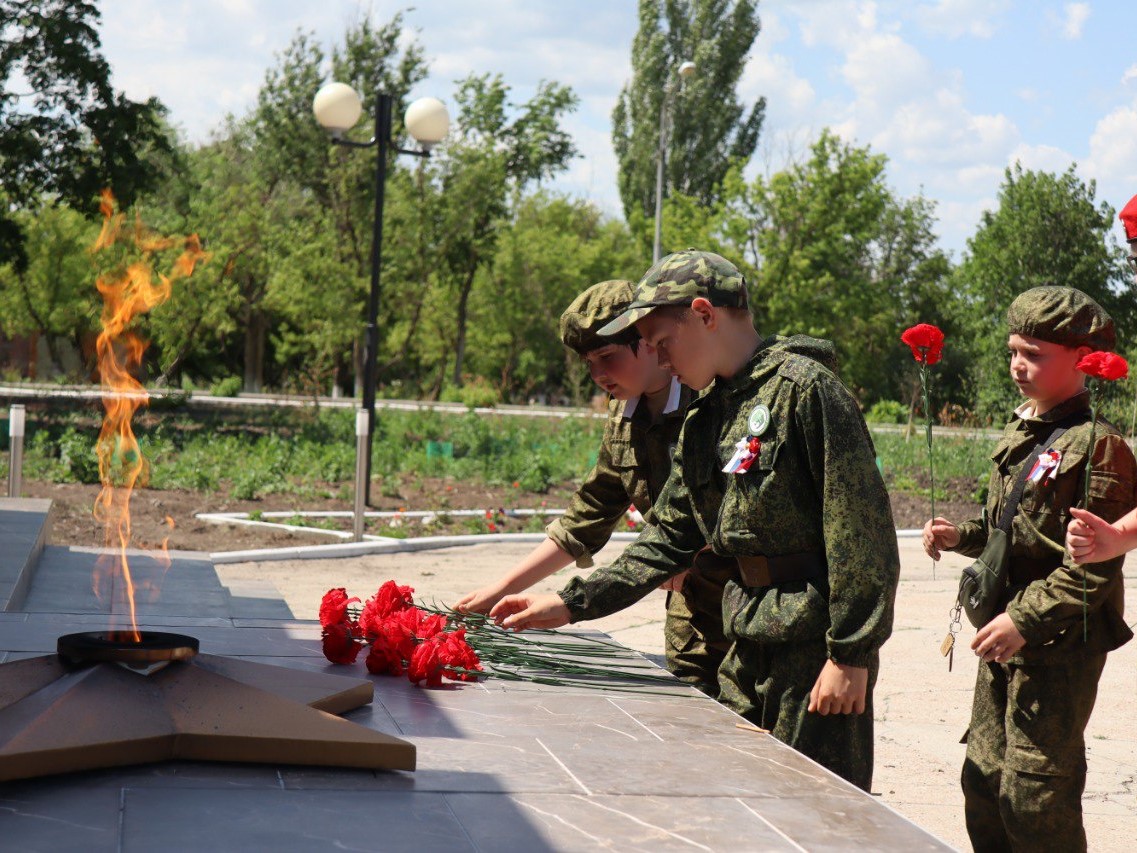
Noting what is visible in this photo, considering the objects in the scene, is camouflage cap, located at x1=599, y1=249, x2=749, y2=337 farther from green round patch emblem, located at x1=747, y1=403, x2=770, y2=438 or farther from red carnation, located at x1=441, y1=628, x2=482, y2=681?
red carnation, located at x1=441, y1=628, x2=482, y2=681

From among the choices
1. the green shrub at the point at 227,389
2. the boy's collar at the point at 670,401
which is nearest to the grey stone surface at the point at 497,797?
the boy's collar at the point at 670,401

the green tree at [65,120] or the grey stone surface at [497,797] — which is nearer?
the grey stone surface at [497,797]

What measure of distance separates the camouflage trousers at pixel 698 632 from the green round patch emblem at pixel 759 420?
0.83 m

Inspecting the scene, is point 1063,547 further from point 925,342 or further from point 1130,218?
point 1130,218

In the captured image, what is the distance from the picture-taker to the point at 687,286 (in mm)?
2955

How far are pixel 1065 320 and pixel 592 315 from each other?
132 cm

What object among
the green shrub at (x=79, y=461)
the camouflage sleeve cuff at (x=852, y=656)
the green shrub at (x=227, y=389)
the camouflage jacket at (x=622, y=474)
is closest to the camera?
the camouflage sleeve cuff at (x=852, y=656)

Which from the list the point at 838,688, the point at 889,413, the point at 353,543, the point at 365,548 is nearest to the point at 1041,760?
the point at 838,688

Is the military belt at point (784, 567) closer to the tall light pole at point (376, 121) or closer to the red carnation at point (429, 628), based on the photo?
the red carnation at point (429, 628)

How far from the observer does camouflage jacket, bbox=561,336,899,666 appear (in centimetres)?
277

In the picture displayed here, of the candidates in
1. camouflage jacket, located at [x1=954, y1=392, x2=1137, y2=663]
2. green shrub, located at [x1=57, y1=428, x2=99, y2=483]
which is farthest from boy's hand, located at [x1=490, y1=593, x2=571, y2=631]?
green shrub, located at [x1=57, y1=428, x2=99, y2=483]

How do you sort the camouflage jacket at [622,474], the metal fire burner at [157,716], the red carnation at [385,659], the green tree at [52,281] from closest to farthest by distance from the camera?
the metal fire burner at [157,716] → the red carnation at [385,659] → the camouflage jacket at [622,474] → the green tree at [52,281]

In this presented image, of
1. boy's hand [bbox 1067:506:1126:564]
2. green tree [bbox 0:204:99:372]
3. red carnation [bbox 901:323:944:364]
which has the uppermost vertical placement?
green tree [bbox 0:204:99:372]

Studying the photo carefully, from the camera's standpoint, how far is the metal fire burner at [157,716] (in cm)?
237
